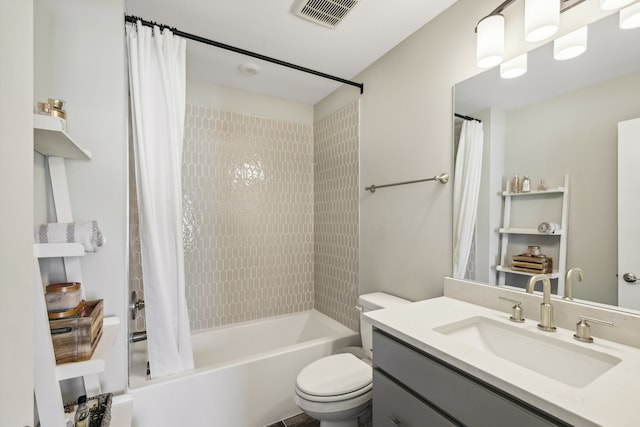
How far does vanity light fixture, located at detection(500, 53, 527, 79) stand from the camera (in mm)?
1256

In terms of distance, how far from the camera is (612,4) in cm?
100

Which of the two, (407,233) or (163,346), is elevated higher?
(407,233)

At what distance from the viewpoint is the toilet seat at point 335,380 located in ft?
4.50

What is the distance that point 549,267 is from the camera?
117cm

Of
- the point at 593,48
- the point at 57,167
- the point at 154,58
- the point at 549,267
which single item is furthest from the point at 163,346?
the point at 593,48

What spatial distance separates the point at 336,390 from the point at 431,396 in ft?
2.00

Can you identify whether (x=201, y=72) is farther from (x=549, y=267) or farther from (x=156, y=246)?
(x=549, y=267)

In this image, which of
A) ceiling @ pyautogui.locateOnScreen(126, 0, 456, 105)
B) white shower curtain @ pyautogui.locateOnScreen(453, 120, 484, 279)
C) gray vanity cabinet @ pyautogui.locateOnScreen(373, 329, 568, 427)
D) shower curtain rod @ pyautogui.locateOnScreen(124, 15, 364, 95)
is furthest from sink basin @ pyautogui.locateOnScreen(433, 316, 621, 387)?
shower curtain rod @ pyautogui.locateOnScreen(124, 15, 364, 95)

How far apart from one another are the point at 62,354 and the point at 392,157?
73.4 inches

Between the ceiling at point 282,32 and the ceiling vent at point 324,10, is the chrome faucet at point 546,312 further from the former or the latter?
the ceiling vent at point 324,10

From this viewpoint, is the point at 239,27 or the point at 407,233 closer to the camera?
the point at 239,27

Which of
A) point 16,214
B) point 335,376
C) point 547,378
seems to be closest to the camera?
point 16,214

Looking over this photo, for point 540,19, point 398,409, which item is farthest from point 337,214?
point 540,19

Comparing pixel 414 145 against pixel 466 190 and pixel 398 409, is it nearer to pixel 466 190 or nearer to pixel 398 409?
pixel 466 190
